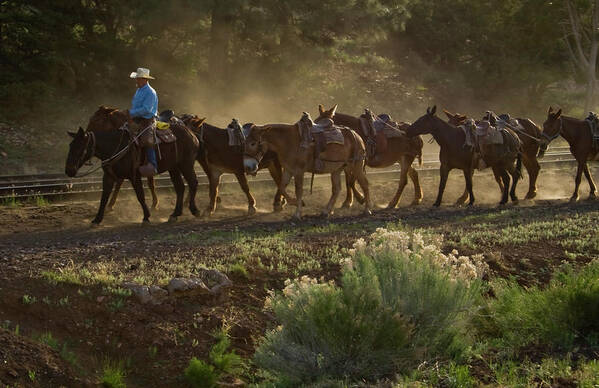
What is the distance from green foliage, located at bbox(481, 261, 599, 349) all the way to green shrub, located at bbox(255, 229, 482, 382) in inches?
31.9

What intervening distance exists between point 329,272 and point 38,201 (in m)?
9.08

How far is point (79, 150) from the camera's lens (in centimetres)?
1667

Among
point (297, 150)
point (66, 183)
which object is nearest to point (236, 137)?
point (297, 150)

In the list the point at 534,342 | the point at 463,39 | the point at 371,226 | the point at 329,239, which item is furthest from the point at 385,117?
the point at 463,39

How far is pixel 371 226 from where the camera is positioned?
16.4 meters

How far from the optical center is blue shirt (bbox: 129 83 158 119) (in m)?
16.8

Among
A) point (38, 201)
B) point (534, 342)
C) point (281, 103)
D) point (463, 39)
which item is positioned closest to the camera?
point (534, 342)

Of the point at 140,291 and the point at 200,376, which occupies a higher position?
the point at 140,291

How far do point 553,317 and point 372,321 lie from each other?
7.85ft

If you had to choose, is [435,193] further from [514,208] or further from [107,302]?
[107,302]

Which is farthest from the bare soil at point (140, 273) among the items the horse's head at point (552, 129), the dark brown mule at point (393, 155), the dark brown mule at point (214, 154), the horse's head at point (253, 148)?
the horse's head at point (552, 129)

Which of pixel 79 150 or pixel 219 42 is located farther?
pixel 219 42

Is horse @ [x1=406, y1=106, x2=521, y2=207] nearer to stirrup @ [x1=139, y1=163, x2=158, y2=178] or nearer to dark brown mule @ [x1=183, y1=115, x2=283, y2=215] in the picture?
dark brown mule @ [x1=183, y1=115, x2=283, y2=215]

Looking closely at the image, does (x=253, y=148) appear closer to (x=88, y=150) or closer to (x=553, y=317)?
(x=88, y=150)
